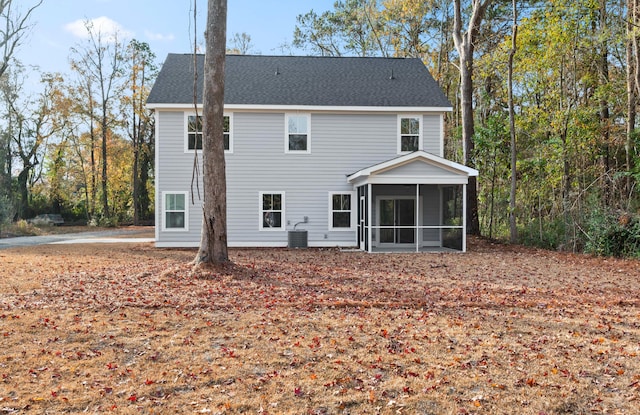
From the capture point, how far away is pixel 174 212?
16.7m

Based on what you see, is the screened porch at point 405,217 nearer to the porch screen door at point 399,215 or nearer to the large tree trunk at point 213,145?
the porch screen door at point 399,215

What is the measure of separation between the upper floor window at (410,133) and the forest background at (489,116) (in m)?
3.15

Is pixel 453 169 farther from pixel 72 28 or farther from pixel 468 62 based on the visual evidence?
pixel 72 28

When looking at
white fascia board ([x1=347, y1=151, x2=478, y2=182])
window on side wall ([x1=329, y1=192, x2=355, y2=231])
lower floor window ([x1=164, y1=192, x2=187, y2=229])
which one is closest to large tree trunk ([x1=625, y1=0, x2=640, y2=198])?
white fascia board ([x1=347, y1=151, x2=478, y2=182])

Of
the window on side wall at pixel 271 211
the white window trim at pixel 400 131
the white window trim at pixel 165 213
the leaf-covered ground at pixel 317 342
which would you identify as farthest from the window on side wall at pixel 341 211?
the leaf-covered ground at pixel 317 342

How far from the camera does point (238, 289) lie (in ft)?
29.3

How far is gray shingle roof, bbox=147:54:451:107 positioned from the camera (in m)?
17.2

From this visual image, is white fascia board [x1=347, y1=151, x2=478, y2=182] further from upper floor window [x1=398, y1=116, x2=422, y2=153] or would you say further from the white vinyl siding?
upper floor window [x1=398, y1=116, x2=422, y2=153]

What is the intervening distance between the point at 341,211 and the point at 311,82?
5192mm

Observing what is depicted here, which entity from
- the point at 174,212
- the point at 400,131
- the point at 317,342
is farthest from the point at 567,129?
the point at 317,342

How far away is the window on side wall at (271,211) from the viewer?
1700 centimetres

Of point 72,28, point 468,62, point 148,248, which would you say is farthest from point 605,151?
point 72,28

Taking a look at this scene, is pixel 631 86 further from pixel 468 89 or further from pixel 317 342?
pixel 317 342

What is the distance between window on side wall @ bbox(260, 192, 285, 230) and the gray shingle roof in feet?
10.7
